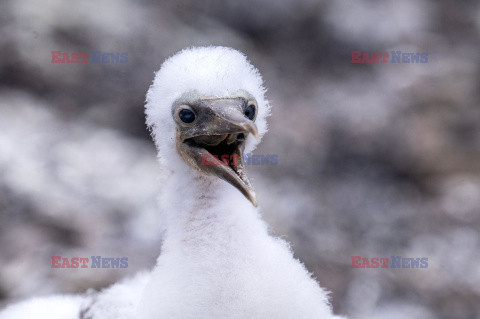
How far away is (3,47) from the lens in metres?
4.14

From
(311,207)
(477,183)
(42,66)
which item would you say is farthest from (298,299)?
(42,66)

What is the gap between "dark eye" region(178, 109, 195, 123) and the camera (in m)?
1.63

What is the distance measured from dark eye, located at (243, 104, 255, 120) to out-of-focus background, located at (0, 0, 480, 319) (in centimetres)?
177

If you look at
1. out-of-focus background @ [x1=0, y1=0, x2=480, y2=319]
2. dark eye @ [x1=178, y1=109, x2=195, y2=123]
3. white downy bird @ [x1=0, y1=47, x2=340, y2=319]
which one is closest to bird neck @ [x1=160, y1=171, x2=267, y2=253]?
white downy bird @ [x1=0, y1=47, x2=340, y2=319]

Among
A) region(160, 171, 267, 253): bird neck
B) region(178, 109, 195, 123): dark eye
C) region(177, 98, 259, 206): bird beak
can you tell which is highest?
region(178, 109, 195, 123): dark eye

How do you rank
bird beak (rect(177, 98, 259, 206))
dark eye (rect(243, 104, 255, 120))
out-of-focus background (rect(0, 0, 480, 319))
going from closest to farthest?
bird beak (rect(177, 98, 259, 206))
dark eye (rect(243, 104, 255, 120))
out-of-focus background (rect(0, 0, 480, 319))

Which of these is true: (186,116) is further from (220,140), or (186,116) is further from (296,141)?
(296,141)

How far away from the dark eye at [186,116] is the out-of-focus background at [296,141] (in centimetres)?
171

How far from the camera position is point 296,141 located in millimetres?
3926

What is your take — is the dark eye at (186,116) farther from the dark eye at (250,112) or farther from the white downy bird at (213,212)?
the dark eye at (250,112)

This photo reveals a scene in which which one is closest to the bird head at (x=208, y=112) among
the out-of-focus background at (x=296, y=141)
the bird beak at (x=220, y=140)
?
the bird beak at (x=220, y=140)

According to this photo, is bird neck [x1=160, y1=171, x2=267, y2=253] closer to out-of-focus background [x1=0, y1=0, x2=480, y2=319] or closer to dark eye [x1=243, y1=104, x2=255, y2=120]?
dark eye [x1=243, y1=104, x2=255, y2=120]

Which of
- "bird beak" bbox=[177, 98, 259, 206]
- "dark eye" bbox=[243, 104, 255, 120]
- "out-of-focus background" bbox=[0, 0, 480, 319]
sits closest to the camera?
"bird beak" bbox=[177, 98, 259, 206]

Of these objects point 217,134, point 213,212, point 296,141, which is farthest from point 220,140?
point 296,141
